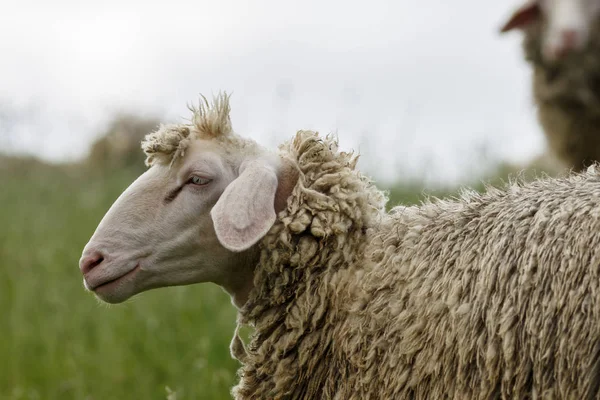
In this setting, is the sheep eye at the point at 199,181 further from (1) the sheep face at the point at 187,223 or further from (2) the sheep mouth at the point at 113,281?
(2) the sheep mouth at the point at 113,281

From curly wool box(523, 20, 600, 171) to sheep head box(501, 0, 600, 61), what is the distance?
0.07 metres

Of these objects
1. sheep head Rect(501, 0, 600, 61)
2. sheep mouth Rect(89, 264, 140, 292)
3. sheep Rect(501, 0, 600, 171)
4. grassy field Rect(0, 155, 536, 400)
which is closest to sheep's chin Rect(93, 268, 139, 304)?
sheep mouth Rect(89, 264, 140, 292)

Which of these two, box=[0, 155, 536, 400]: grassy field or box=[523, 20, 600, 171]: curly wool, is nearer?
box=[0, 155, 536, 400]: grassy field

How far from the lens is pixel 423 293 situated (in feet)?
8.43

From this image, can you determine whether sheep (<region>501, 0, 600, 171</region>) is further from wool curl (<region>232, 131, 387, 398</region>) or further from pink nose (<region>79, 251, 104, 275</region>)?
pink nose (<region>79, 251, 104, 275</region>)

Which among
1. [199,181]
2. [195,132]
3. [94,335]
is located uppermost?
[195,132]

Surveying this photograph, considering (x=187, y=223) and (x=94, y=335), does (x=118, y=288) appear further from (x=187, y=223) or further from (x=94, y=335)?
(x=94, y=335)

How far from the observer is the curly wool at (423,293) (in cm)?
229

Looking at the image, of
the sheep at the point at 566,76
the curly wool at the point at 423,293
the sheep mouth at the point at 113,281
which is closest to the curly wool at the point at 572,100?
the sheep at the point at 566,76

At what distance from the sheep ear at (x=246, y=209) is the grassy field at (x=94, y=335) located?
141cm

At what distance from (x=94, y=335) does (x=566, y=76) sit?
4.05 m

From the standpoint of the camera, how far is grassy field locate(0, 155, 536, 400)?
4898 mm

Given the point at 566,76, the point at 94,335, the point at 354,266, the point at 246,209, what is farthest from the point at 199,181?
the point at 566,76

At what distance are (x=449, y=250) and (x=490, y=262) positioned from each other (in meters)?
0.19
